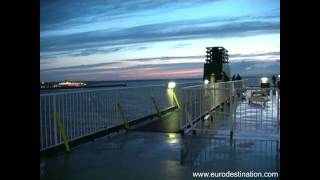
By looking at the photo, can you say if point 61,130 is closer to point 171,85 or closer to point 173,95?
point 171,85

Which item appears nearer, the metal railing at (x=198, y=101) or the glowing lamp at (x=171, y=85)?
the metal railing at (x=198, y=101)

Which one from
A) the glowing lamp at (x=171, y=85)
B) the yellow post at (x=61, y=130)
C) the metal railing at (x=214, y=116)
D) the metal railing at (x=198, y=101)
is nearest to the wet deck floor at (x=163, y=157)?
the yellow post at (x=61, y=130)

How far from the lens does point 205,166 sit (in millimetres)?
5137

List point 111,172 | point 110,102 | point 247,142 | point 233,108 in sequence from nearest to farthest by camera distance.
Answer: point 111,172, point 247,142, point 233,108, point 110,102

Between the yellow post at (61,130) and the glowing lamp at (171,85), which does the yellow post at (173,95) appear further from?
the yellow post at (61,130)

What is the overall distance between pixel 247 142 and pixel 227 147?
62cm

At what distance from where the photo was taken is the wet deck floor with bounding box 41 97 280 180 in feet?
16.1

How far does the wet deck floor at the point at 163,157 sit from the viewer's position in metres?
4.92

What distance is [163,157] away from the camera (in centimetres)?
572

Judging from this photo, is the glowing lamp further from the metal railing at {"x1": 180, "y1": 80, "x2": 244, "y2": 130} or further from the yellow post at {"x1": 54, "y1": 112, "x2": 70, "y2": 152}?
the yellow post at {"x1": 54, "y1": 112, "x2": 70, "y2": 152}
